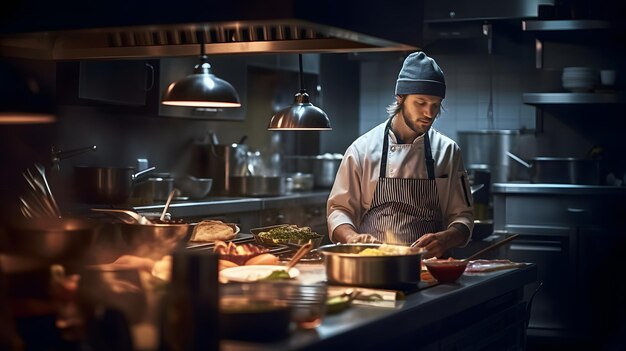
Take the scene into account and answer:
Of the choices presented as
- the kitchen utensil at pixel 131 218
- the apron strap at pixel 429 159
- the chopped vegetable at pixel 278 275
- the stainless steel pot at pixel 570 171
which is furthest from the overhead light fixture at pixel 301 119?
the stainless steel pot at pixel 570 171

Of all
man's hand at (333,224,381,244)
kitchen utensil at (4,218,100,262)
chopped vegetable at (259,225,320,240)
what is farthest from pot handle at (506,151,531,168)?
kitchen utensil at (4,218,100,262)

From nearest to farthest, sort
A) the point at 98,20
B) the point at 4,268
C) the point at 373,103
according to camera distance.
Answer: the point at 4,268
the point at 98,20
the point at 373,103

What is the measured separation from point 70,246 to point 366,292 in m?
1.00

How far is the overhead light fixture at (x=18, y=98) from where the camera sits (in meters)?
4.13

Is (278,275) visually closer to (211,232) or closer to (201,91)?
(201,91)

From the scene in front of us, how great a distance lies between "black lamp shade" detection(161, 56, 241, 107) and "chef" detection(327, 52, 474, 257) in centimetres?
143

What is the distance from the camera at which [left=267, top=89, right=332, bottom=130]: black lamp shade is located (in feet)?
14.2

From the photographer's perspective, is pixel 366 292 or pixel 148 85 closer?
pixel 366 292

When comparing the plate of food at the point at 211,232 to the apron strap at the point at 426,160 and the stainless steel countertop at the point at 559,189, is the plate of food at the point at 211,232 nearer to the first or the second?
the apron strap at the point at 426,160

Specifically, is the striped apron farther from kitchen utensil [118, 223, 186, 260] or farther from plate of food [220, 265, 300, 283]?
kitchen utensil [118, 223, 186, 260]

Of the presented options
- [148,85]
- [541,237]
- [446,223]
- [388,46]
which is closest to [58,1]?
[388,46]

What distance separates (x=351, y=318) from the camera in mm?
2756

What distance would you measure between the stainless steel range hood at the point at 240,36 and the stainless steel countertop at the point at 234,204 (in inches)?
73.6

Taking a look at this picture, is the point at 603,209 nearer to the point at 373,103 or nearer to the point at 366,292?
the point at 373,103
